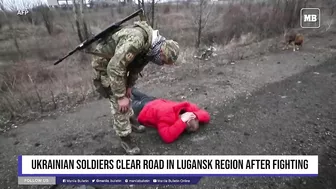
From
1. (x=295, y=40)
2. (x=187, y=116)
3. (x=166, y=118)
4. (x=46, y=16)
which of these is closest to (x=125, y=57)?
(x=166, y=118)

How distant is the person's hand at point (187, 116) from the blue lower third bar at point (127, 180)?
701 mm

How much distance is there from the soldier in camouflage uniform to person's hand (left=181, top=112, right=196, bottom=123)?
2.15 feet

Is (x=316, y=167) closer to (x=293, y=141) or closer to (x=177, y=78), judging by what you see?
(x=293, y=141)

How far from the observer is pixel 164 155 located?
2301 millimetres

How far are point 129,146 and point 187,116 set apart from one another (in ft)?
2.56

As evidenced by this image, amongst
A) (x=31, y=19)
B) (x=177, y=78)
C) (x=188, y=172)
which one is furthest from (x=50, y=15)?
(x=188, y=172)

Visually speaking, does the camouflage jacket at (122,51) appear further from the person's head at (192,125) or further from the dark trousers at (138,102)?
the person's head at (192,125)

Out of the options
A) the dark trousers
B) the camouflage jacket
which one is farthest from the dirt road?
the camouflage jacket

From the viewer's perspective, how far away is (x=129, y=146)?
234 cm

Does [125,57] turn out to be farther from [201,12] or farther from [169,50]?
[201,12]

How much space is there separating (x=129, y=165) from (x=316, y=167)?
1.93m

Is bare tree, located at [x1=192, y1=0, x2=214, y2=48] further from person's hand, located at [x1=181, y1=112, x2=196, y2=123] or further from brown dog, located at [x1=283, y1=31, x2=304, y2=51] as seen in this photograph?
person's hand, located at [x1=181, y1=112, x2=196, y2=123]

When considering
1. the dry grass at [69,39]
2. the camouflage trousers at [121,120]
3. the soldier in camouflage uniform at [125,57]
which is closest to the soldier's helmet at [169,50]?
the soldier in camouflage uniform at [125,57]

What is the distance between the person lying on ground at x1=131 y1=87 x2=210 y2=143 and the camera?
2436 mm
